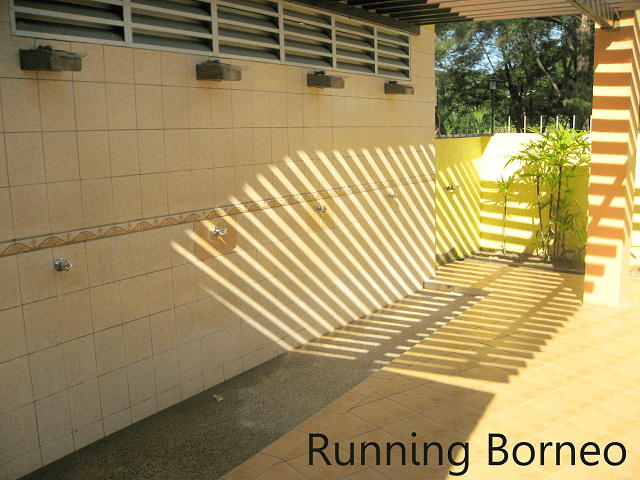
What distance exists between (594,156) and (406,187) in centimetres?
215

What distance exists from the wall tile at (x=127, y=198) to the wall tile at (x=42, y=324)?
0.72m

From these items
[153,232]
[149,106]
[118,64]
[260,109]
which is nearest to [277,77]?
[260,109]

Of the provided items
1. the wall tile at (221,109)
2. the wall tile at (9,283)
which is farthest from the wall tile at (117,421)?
the wall tile at (221,109)

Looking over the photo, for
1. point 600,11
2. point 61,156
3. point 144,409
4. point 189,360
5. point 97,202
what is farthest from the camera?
point 600,11

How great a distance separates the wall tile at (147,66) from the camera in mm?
4016

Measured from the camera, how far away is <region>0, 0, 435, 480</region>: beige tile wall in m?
3.49

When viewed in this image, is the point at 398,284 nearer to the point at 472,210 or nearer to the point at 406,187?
the point at 406,187

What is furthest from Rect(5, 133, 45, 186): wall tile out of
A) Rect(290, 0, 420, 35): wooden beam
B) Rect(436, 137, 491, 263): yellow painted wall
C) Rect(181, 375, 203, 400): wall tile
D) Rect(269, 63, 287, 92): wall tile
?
Rect(436, 137, 491, 263): yellow painted wall

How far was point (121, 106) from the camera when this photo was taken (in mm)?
3953

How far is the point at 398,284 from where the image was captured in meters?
7.29

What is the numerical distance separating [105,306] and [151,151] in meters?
1.13

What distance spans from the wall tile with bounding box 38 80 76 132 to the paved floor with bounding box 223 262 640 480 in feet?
7.78

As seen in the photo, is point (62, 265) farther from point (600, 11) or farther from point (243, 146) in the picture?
point (600, 11)

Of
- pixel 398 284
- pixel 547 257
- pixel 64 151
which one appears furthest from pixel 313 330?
pixel 547 257
